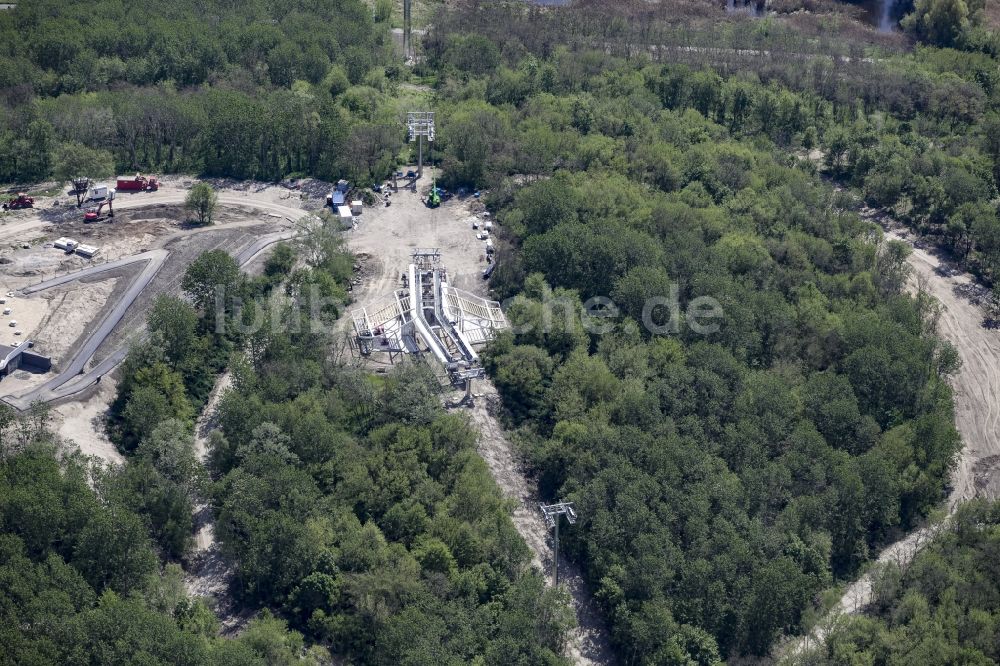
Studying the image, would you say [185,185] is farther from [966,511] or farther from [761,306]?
[966,511]

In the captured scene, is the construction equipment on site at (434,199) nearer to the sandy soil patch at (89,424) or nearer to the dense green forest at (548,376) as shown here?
the dense green forest at (548,376)

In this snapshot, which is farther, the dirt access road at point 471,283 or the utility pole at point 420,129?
the utility pole at point 420,129

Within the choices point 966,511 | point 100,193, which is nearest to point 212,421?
point 100,193

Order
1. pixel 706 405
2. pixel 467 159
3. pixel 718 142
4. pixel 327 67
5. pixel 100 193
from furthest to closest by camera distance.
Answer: pixel 327 67
pixel 718 142
pixel 467 159
pixel 100 193
pixel 706 405

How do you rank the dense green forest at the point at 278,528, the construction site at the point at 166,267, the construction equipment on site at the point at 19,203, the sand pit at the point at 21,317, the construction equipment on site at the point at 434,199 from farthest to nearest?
1. the construction equipment on site at the point at 434,199
2. the construction equipment on site at the point at 19,203
3. the construction site at the point at 166,267
4. the sand pit at the point at 21,317
5. the dense green forest at the point at 278,528

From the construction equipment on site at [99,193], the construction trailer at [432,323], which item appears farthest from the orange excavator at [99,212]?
the construction trailer at [432,323]
